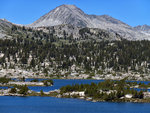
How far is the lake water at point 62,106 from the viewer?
110062 millimetres

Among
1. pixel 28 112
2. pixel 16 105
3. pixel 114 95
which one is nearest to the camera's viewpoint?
pixel 28 112

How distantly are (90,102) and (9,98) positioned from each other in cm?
3513

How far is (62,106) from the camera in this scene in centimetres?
11788

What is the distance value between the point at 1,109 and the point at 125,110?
4289 centimetres

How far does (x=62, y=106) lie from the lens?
11788 centimetres

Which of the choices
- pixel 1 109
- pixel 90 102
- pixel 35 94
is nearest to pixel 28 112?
pixel 1 109

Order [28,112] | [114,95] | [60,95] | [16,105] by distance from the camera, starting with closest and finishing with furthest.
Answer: [28,112] → [16,105] → [114,95] → [60,95]

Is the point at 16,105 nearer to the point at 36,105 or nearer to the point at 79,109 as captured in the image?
the point at 36,105

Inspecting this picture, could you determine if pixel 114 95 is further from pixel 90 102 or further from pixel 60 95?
pixel 60 95

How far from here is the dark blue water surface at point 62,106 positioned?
361ft

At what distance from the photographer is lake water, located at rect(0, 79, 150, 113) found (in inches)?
4333

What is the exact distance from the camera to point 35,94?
477 feet

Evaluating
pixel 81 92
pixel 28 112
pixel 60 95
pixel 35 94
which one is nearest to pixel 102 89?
pixel 81 92

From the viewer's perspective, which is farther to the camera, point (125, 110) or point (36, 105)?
point (36, 105)
